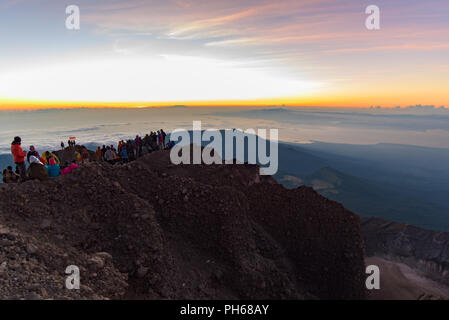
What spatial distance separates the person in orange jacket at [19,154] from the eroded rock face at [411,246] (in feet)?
148

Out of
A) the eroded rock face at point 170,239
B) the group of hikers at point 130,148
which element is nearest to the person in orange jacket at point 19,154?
the eroded rock face at point 170,239

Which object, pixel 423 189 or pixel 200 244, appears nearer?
pixel 200 244

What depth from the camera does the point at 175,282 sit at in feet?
36.7

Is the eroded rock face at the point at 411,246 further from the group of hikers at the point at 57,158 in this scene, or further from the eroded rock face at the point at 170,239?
the group of hikers at the point at 57,158

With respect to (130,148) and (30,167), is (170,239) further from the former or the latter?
(130,148)

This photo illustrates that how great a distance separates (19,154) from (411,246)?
5485 centimetres

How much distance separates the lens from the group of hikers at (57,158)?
13.3 m

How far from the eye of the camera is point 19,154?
1359 cm

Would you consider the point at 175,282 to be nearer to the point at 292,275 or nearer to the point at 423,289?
the point at 292,275

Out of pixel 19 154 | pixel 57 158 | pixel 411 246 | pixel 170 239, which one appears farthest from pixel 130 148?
pixel 411 246
